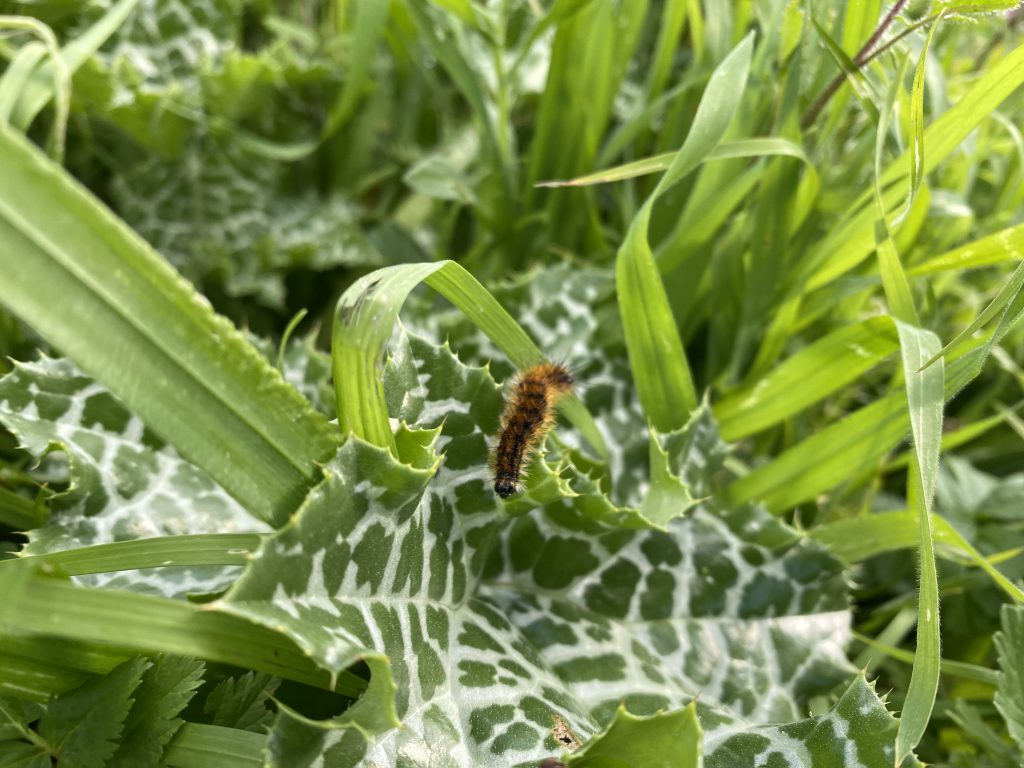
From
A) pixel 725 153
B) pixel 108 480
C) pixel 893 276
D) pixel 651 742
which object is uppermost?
pixel 725 153

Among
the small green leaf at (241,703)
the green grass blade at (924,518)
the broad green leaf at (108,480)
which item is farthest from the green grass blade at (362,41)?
the small green leaf at (241,703)

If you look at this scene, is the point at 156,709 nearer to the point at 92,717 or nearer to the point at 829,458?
the point at 92,717

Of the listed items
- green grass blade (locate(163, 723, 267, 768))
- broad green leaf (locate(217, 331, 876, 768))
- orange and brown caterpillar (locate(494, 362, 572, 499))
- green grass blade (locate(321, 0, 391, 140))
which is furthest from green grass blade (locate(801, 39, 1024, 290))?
green grass blade (locate(163, 723, 267, 768))

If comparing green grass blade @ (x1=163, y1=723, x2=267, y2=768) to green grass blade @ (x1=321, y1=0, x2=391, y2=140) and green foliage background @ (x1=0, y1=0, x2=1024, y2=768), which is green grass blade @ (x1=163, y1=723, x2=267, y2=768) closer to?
green foliage background @ (x1=0, y1=0, x2=1024, y2=768)

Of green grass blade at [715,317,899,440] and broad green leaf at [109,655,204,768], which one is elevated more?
green grass blade at [715,317,899,440]

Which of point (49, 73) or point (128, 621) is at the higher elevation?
point (49, 73)

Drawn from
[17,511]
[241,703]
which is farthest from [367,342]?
[17,511]

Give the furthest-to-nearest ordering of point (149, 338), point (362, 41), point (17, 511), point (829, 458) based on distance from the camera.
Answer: point (362, 41)
point (829, 458)
point (17, 511)
point (149, 338)
